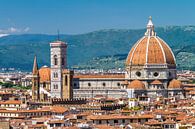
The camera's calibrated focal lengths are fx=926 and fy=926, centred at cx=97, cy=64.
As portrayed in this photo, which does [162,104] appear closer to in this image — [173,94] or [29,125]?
[173,94]

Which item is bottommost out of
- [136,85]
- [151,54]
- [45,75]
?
[136,85]

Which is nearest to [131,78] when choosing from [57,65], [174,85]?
[174,85]

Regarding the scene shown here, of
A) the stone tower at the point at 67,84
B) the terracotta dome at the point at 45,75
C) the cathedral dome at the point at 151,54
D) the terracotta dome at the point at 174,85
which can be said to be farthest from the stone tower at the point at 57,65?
the terracotta dome at the point at 174,85

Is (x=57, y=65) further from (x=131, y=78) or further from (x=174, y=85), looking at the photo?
(x=174, y=85)

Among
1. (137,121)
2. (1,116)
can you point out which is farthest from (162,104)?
(137,121)

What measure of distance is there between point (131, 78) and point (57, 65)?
1081 cm

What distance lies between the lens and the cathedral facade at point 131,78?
123062 mm

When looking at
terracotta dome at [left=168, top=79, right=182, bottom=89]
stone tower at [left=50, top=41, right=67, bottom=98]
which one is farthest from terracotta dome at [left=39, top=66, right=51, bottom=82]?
terracotta dome at [left=168, top=79, right=182, bottom=89]

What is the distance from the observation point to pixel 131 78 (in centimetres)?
12681

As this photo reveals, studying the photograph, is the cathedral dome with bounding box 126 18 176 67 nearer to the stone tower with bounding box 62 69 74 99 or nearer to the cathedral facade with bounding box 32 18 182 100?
the cathedral facade with bounding box 32 18 182 100

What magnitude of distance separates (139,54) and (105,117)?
53.9 metres

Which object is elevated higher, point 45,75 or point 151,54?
point 151,54

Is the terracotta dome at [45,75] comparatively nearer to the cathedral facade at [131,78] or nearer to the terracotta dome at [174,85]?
the cathedral facade at [131,78]

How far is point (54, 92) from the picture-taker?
128 m
